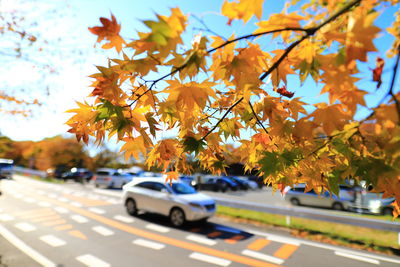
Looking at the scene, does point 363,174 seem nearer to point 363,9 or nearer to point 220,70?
point 363,9

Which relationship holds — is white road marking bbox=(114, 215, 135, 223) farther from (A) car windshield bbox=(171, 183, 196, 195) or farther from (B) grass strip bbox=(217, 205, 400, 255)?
(B) grass strip bbox=(217, 205, 400, 255)

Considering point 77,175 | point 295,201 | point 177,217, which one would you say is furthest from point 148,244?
point 77,175

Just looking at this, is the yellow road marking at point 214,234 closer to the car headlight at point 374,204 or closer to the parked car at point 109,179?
the car headlight at point 374,204

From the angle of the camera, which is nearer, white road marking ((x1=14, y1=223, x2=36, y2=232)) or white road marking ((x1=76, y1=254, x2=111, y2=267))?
white road marking ((x1=76, y1=254, x2=111, y2=267))

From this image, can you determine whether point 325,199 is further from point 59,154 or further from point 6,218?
point 59,154

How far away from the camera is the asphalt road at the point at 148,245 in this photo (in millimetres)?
4168

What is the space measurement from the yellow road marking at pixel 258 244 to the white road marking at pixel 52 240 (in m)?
4.38

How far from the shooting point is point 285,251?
4746 millimetres

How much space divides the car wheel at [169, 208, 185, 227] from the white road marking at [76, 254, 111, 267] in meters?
2.78

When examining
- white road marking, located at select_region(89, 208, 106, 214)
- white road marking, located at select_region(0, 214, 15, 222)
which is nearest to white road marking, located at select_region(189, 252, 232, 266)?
white road marking, located at select_region(89, 208, 106, 214)

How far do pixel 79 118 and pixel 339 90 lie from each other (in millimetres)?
1202

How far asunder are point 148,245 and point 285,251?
315 cm

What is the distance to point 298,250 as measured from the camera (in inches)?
189

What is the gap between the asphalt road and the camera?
13.7 feet
